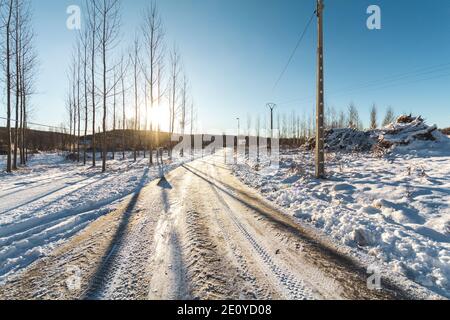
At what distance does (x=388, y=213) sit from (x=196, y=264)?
4.68 meters

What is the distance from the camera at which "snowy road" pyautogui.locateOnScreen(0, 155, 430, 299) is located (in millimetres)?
2580

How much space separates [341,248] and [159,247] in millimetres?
3062

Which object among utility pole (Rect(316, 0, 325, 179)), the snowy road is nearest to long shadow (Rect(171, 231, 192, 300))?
the snowy road

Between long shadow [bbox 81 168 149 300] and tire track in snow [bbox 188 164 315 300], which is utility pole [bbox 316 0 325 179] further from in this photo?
long shadow [bbox 81 168 149 300]

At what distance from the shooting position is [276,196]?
754 centimetres

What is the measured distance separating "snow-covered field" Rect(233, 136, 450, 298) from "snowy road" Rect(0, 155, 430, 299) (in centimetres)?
55

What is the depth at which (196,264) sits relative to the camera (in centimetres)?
315

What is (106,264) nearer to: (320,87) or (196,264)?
(196,264)

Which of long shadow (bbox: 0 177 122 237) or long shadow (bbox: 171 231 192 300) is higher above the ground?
long shadow (bbox: 0 177 122 237)

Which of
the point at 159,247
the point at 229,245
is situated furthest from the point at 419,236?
the point at 159,247

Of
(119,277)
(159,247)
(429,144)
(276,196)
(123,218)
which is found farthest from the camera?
(429,144)

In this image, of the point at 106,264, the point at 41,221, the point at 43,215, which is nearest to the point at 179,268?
the point at 106,264

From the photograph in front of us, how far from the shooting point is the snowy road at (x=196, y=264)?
102 inches
